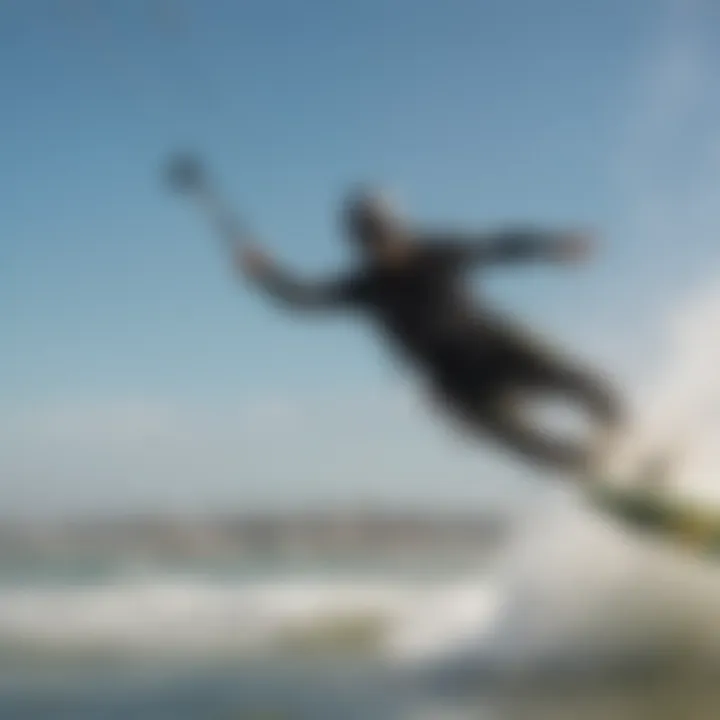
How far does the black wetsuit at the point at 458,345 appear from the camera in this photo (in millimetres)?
2428

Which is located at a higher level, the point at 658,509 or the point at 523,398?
the point at 523,398

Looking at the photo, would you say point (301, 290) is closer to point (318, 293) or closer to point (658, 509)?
point (318, 293)

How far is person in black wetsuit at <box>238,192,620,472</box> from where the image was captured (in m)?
2.41

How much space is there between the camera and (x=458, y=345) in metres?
2.44

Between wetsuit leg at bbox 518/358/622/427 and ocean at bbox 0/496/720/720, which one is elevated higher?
wetsuit leg at bbox 518/358/622/427

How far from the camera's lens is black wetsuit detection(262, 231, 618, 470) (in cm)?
243

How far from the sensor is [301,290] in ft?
8.05

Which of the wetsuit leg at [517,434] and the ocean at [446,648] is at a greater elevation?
the wetsuit leg at [517,434]

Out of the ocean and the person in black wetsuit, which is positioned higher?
the person in black wetsuit

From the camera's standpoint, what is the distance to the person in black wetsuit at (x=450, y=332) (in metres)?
2.41

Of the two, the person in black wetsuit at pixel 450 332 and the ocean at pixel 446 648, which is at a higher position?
the person in black wetsuit at pixel 450 332

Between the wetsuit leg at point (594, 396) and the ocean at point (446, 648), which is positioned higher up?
the wetsuit leg at point (594, 396)

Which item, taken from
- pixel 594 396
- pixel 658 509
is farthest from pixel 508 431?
pixel 658 509

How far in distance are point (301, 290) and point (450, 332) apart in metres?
0.21
